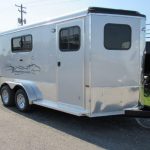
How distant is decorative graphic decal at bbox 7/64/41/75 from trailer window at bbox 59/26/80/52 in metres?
1.46

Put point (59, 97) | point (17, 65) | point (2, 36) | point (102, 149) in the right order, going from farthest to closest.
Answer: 1. point (2, 36)
2. point (17, 65)
3. point (59, 97)
4. point (102, 149)

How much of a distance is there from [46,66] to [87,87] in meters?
1.87

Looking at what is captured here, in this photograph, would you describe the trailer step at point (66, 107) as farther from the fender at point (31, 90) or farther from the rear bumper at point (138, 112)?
the rear bumper at point (138, 112)

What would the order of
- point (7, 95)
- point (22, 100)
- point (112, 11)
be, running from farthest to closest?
point (7, 95) < point (22, 100) < point (112, 11)

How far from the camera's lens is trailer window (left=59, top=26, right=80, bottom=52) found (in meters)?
7.87

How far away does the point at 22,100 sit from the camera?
10289mm

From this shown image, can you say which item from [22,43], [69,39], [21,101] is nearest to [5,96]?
[21,101]

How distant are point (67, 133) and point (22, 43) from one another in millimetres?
3674

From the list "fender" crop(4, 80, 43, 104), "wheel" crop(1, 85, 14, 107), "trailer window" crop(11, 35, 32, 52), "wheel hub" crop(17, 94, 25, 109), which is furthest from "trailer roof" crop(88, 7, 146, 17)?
"wheel" crop(1, 85, 14, 107)

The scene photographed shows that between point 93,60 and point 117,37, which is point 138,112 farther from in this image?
point 117,37

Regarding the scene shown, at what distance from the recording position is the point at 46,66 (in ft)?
29.9

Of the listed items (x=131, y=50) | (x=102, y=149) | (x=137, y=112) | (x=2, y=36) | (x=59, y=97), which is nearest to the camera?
(x=102, y=149)

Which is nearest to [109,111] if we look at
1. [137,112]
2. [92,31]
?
[137,112]

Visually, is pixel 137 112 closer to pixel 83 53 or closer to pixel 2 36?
pixel 83 53
